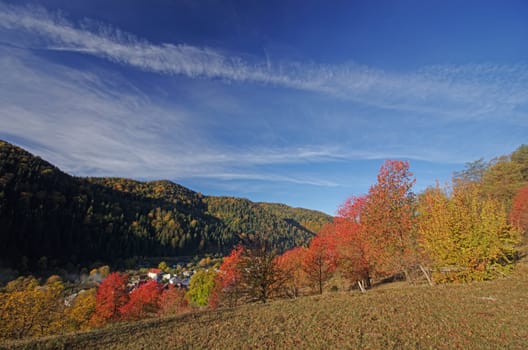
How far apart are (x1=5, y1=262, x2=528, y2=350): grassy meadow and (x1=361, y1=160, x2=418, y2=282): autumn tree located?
253 inches

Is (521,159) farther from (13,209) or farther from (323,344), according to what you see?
(13,209)

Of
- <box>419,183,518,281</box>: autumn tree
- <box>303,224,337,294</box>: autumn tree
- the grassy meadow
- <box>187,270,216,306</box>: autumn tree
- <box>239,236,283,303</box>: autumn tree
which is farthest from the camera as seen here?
<box>187,270,216,306</box>: autumn tree

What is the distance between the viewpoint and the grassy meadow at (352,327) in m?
7.73

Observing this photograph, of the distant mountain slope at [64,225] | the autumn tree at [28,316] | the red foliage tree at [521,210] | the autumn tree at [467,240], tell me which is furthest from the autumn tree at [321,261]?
the distant mountain slope at [64,225]

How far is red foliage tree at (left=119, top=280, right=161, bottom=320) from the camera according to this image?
43.3m

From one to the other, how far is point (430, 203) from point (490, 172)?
149ft

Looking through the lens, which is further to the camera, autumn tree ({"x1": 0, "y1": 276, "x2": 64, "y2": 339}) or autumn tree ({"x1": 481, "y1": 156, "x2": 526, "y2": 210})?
autumn tree ({"x1": 481, "y1": 156, "x2": 526, "y2": 210})

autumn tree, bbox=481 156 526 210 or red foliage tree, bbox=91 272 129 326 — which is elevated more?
autumn tree, bbox=481 156 526 210

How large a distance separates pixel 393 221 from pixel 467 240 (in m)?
4.82

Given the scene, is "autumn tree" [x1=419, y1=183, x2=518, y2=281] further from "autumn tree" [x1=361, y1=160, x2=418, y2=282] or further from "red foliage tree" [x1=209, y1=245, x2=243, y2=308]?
"red foliage tree" [x1=209, y1=245, x2=243, y2=308]

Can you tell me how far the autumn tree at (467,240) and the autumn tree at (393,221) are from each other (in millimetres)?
1648

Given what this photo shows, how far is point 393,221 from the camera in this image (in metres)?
20.0

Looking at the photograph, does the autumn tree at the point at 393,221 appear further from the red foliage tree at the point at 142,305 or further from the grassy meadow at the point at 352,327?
the red foliage tree at the point at 142,305

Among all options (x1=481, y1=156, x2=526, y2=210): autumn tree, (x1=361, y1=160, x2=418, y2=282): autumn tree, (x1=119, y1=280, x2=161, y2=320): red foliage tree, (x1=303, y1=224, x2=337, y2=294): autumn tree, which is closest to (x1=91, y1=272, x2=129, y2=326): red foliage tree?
(x1=119, y1=280, x2=161, y2=320): red foliage tree
